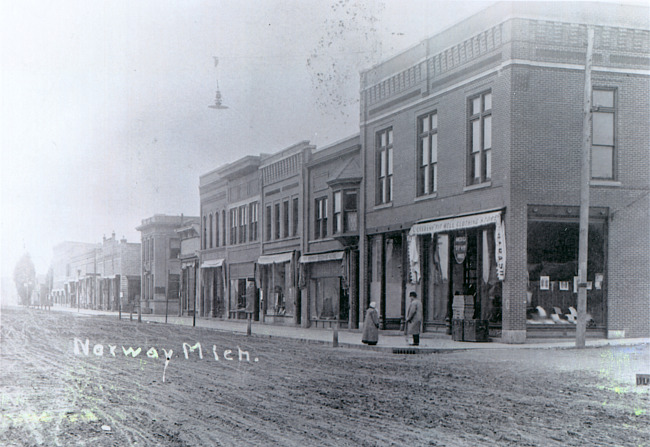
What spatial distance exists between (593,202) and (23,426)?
18.7 meters

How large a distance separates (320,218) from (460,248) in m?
13.2

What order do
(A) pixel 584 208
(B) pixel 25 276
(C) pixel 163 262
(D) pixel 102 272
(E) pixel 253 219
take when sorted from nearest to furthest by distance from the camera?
(A) pixel 584 208 < (E) pixel 253 219 < (C) pixel 163 262 < (D) pixel 102 272 < (B) pixel 25 276

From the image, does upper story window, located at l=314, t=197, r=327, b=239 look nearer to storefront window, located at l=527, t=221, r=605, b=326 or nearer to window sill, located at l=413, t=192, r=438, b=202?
window sill, located at l=413, t=192, r=438, b=202

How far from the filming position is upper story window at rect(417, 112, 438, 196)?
28125 mm

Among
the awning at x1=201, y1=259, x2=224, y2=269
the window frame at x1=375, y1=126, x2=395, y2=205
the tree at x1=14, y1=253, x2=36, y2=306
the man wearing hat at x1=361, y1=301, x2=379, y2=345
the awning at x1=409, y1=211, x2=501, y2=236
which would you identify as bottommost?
the tree at x1=14, y1=253, x2=36, y2=306

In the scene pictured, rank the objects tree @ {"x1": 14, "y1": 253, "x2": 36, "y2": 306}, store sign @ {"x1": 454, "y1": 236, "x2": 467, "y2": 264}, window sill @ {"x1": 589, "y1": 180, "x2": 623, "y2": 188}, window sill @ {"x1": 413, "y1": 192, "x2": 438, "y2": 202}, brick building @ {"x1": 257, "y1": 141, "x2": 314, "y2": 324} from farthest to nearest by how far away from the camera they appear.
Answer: tree @ {"x1": 14, "y1": 253, "x2": 36, "y2": 306} → brick building @ {"x1": 257, "y1": 141, "x2": 314, "y2": 324} → window sill @ {"x1": 413, "y1": 192, "x2": 438, "y2": 202} → store sign @ {"x1": 454, "y1": 236, "x2": 467, "y2": 264} → window sill @ {"x1": 589, "y1": 180, "x2": 623, "y2": 188}

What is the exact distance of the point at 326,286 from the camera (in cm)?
3706

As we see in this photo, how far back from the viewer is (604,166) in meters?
24.1

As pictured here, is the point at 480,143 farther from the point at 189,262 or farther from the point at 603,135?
the point at 189,262

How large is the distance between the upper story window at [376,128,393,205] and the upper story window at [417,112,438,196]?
2496 millimetres

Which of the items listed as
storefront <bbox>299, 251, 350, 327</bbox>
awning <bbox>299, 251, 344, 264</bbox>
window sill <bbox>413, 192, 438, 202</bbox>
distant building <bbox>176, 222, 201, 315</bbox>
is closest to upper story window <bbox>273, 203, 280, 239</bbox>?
storefront <bbox>299, 251, 350, 327</bbox>

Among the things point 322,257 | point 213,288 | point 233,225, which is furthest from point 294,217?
point 213,288

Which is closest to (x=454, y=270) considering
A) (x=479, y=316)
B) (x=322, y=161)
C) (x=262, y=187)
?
(x=479, y=316)

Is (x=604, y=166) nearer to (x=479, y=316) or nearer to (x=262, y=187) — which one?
(x=479, y=316)
